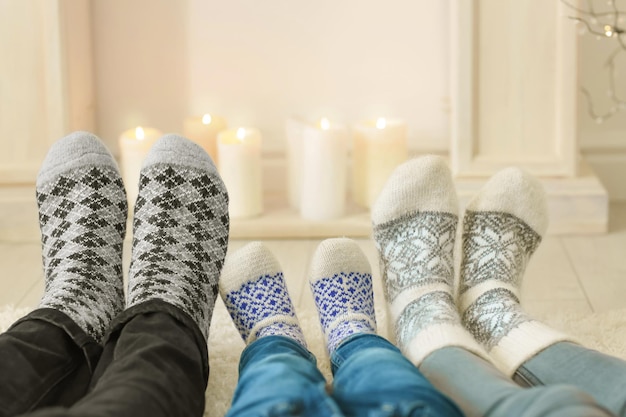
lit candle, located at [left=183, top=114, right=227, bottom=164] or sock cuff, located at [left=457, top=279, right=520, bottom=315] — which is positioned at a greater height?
lit candle, located at [left=183, top=114, right=227, bottom=164]

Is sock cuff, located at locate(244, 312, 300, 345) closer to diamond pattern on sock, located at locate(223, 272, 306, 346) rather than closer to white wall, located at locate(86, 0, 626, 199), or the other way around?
diamond pattern on sock, located at locate(223, 272, 306, 346)

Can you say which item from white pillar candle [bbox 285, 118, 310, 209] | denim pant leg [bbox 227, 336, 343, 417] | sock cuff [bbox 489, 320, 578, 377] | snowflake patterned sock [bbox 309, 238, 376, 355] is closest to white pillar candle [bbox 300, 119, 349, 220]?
white pillar candle [bbox 285, 118, 310, 209]

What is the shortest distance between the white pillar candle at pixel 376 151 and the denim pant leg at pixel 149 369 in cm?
86

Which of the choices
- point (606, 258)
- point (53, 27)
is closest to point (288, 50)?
point (53, 27)

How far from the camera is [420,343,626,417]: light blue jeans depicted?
27.5 inches

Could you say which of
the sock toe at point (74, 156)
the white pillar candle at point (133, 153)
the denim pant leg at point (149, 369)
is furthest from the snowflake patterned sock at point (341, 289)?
the white pillar candle at point (133, 153)

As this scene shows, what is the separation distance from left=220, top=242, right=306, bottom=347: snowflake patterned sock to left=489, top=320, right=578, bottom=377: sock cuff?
0.25m

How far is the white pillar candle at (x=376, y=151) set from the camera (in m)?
1.80

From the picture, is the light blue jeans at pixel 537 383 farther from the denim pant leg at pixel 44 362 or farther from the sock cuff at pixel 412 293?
the denim pant leg at pixel 44 362

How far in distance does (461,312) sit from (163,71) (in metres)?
1.02

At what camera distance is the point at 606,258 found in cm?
169

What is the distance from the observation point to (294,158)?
186 centimetres

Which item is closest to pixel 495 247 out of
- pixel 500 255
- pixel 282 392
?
pixel 500 255

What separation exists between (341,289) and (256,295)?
0.11 metres
